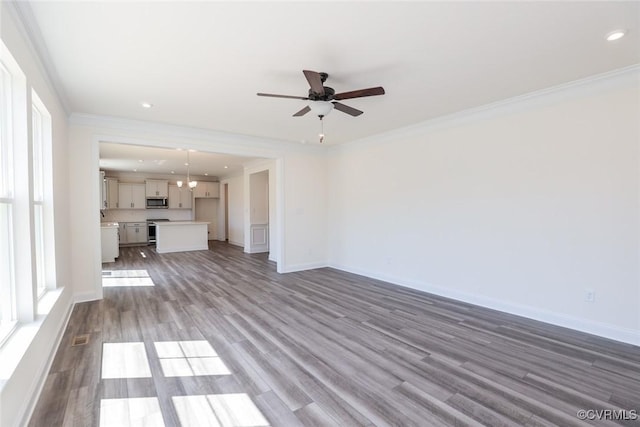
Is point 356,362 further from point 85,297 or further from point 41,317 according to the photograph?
point 85,297

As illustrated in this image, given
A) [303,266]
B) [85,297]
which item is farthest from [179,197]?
[85,297]

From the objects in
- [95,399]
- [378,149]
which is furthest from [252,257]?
[95,399]

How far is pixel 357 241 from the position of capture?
5.98m

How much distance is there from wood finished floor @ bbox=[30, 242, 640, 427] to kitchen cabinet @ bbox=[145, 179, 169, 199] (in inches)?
275

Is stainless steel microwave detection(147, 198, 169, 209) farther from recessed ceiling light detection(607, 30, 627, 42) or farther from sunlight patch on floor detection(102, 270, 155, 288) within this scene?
recessed ceiling light detection(607, 30, 627, 42)

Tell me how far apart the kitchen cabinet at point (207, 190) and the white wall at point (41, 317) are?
7544 millimetres

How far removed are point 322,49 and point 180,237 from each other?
8.12 meters

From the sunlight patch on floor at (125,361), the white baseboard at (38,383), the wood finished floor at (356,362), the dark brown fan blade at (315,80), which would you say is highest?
the dark brown fan blade at (315,80)

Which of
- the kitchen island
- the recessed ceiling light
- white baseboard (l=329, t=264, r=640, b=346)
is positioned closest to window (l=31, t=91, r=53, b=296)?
white baseboard (l=329, t=264, r=640, b=346)

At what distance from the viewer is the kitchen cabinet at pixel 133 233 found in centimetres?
1014

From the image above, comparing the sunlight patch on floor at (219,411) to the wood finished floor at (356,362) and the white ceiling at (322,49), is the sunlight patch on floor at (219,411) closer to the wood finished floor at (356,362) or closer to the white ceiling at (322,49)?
the wood finished floor at (356,362)

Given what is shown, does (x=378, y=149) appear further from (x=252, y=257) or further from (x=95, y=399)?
(x=95, y=399)

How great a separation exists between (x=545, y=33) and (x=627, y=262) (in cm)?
242

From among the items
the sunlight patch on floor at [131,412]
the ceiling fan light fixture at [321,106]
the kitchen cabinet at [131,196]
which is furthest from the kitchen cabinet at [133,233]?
the ceiling fan light fixture at [321,106]
